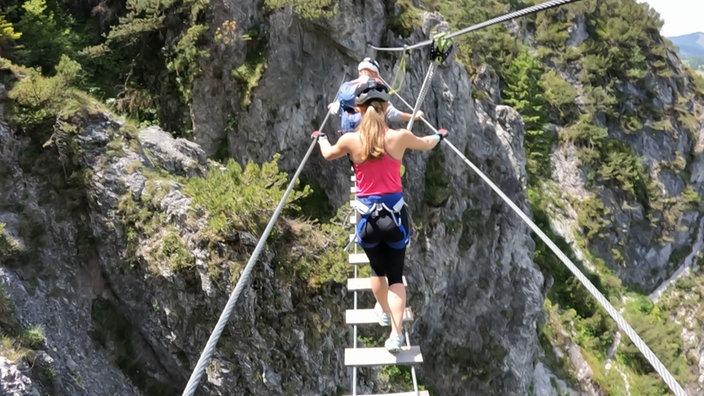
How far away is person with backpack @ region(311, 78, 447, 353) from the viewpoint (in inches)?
151

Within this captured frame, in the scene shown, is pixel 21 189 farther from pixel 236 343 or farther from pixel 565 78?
pixel 565 78

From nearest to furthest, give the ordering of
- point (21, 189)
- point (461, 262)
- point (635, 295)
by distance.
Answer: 1. point (21, 189)
2. point (461, 262)
3. point (635, 295)

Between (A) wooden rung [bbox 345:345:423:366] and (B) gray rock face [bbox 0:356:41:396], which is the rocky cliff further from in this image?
(A) wooden rung [bbox 345:345:423:366]

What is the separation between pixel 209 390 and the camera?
6.61 meters

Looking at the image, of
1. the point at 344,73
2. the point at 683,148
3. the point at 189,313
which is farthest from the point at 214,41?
the point at 683,148

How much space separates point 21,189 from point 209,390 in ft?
13.6

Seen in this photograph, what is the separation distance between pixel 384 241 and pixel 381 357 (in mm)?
1086

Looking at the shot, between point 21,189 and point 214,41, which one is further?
point 214,41

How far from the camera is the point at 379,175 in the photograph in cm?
394

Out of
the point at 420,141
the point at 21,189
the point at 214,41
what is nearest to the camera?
the point at 420,141

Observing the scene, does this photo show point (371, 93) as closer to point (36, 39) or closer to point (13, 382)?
point (13, 382)

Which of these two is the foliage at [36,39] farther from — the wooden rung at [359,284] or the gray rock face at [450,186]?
the wooden rung at [359,284]

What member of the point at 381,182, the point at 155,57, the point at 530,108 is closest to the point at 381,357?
the point at 381,182

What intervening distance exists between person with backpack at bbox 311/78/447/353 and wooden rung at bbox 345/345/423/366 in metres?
0.08
